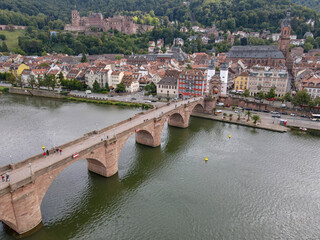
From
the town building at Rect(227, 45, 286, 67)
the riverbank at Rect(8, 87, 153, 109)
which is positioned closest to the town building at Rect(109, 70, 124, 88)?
the riverbank at Rect(8, 87, 153, 109)

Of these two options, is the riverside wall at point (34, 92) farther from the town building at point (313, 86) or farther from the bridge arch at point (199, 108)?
the town building at point (313, 86)

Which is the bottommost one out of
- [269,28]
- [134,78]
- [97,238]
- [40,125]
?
[97,238]

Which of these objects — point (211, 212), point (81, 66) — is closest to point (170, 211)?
point (211, 212)

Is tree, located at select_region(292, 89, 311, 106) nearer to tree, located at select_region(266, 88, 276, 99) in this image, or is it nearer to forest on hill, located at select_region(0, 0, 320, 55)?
tree, located at select_region(266, 88, 276, 99)

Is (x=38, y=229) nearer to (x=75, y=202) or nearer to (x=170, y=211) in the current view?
(x=75, y=202)

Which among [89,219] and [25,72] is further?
[25,72]

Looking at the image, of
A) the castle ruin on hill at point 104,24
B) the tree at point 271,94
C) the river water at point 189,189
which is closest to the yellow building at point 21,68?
the river water at point 189,189
